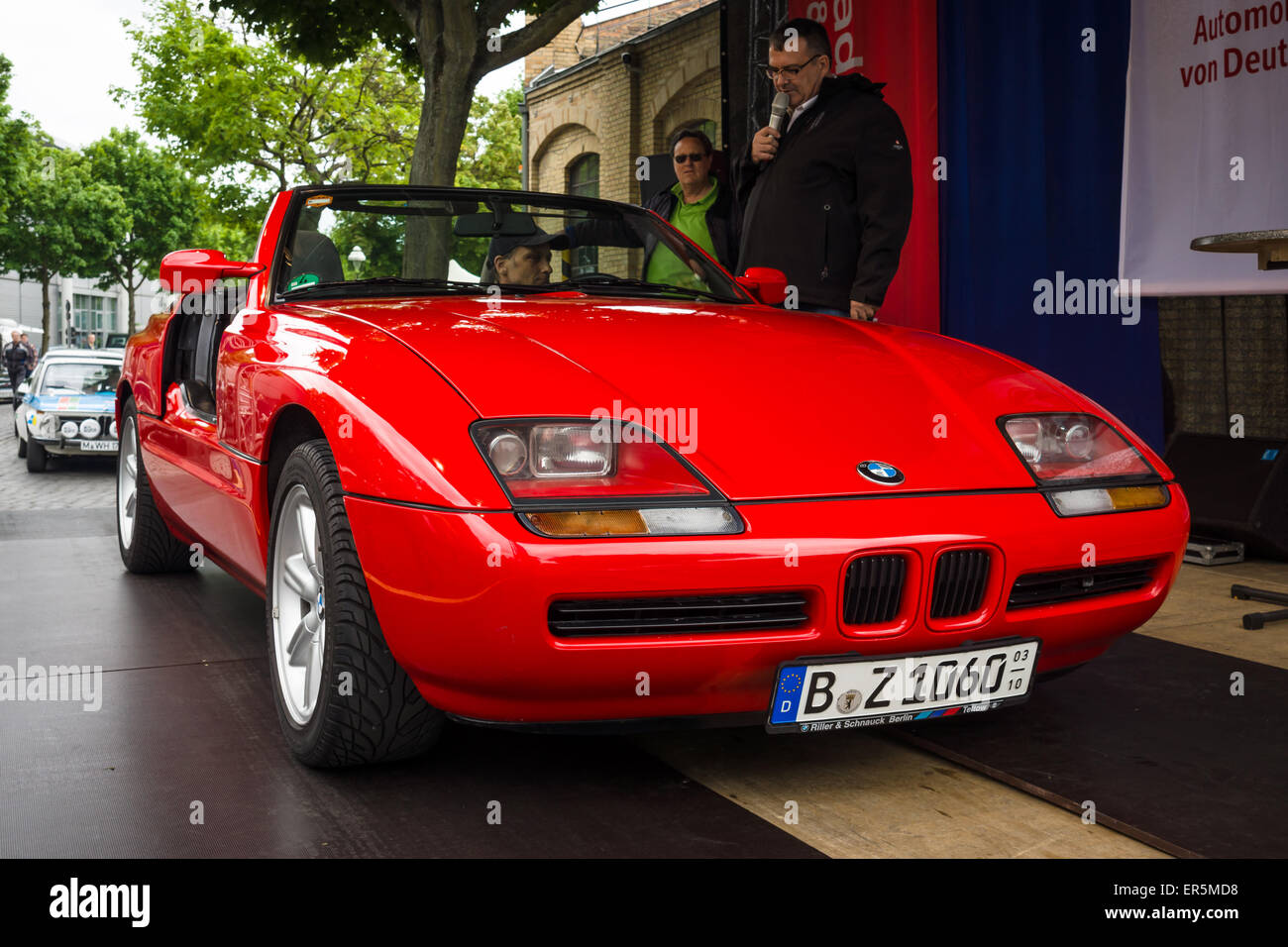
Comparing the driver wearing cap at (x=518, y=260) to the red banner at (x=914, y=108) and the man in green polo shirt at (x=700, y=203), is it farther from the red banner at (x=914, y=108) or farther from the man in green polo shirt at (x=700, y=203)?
the red banner at (x=914, y=108)

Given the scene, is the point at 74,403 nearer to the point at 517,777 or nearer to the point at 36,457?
the point at 36,457

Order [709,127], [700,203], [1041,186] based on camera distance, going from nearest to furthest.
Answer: [700,203]
[1041,186]
[709,127]

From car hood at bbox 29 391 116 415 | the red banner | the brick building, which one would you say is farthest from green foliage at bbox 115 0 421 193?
the red banner

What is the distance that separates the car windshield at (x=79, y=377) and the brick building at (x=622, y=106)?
7299 mm

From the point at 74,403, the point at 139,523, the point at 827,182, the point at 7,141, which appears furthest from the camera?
the point at 7,141

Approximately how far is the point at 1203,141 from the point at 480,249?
151 inches

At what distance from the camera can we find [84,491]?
33.3 feet

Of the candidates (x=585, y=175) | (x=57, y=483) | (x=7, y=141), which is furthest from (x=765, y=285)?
(x=7, y=141)

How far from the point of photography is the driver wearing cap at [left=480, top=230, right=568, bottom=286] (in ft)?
12.9

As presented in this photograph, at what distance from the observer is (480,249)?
13.2ft

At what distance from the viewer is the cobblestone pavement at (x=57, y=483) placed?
9.13 metres

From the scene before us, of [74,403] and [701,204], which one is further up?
[701,204]

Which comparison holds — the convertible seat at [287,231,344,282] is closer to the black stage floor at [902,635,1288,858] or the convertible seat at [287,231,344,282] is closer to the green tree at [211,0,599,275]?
the black stage floor at [902,635,1288,858]

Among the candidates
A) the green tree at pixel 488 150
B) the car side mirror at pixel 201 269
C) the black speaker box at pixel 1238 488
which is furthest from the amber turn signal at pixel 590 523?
the green tree at pixel 488 150
